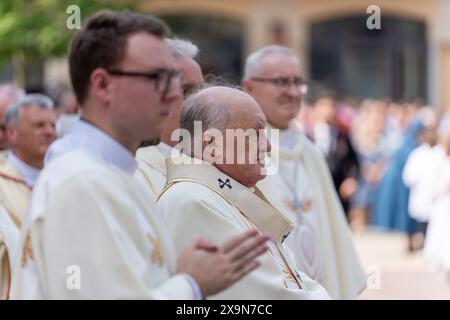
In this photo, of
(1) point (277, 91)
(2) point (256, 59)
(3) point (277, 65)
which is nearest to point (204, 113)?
(1) point (277, 91)

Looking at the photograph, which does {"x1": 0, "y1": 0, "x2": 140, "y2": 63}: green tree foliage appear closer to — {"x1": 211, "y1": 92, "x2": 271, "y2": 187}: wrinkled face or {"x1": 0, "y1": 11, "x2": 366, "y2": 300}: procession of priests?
{"x1": 0, "y1": 11, "x2": 366, "y2": 300}: procession of priests

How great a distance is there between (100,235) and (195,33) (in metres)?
27.3

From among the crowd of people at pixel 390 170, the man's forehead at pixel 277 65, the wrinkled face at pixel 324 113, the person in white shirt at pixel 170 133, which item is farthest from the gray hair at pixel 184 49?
the wrinkled face at pixel 324 113

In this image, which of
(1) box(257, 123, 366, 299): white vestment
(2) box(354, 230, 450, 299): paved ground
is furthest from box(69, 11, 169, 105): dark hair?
(2) box(354, 230, 450, 299): paved ground

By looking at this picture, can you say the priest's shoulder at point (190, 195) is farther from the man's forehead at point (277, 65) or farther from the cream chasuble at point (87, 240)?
the man's forehead at point (277, 65)

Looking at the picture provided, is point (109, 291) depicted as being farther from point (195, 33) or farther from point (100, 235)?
point (195, 33)

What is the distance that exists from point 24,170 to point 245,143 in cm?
243

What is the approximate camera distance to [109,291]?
3033 mm

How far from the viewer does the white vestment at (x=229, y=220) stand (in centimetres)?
394

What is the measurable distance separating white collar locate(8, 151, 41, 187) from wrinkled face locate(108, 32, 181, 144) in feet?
10.4

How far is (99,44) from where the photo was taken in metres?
3.19

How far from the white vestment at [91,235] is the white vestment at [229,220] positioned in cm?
71

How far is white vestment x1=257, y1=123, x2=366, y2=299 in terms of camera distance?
6582mm

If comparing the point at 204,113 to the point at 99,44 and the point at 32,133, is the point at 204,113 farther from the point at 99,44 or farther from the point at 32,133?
the point at 32,133
